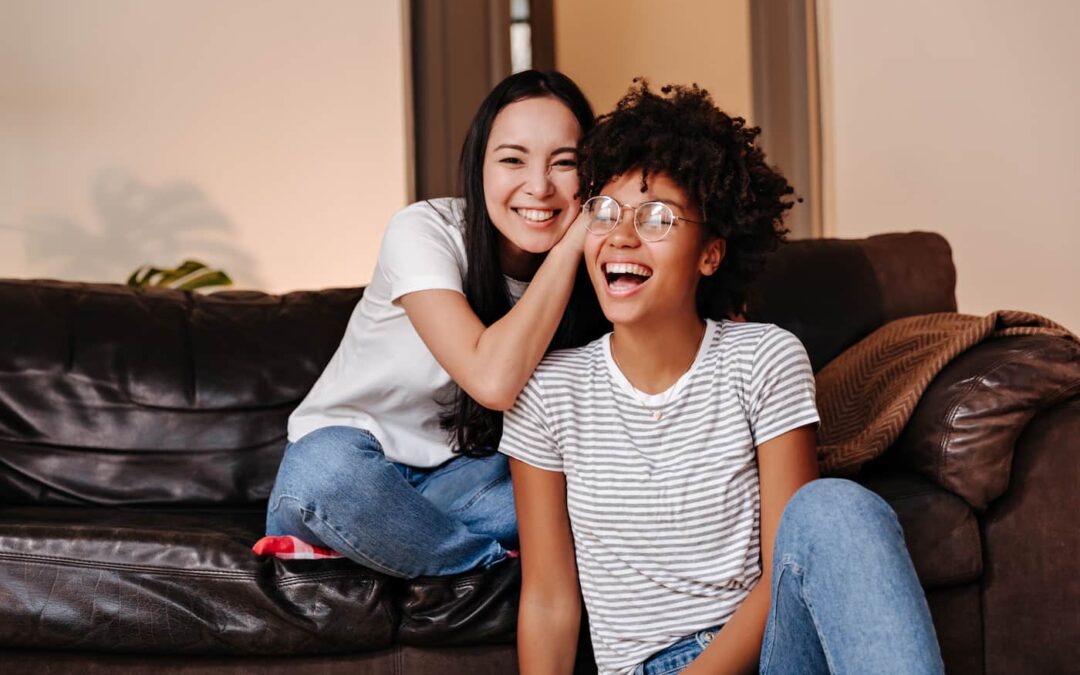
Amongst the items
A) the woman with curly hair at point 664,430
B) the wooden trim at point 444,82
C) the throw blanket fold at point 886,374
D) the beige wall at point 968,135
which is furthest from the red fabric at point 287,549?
the beige wall at point 968,135

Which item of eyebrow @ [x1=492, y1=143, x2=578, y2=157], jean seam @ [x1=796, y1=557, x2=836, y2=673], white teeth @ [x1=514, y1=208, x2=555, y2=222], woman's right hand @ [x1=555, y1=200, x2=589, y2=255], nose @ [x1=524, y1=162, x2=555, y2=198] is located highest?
eyebrow @ [x1=492, y1=143, x2=578, y2=157]

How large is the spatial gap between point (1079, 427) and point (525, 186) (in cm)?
100

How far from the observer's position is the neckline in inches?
55.7

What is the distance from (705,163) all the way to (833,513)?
0.51 m

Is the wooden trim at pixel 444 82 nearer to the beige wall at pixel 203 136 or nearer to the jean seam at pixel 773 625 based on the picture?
the beige wall at pixel 203 136

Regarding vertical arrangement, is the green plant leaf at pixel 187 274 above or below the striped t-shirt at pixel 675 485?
above

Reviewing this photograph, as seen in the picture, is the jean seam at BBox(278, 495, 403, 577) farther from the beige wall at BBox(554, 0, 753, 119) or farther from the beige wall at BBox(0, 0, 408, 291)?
the beige wall at BBox(554, 0, 753, 119)

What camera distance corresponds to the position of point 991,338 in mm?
1877

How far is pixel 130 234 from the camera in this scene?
10.5ft

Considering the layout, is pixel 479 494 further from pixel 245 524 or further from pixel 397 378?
pixel 245 524

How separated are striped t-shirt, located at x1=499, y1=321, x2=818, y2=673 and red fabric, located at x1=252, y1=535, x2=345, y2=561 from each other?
43 cm

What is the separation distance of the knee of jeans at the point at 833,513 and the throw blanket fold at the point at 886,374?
2.21 ft

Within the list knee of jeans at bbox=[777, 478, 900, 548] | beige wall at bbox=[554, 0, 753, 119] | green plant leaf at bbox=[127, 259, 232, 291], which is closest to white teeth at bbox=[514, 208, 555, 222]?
knee of jeans at bbox=[777, 478, 900, 548]

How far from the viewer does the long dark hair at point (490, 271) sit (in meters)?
1.69
